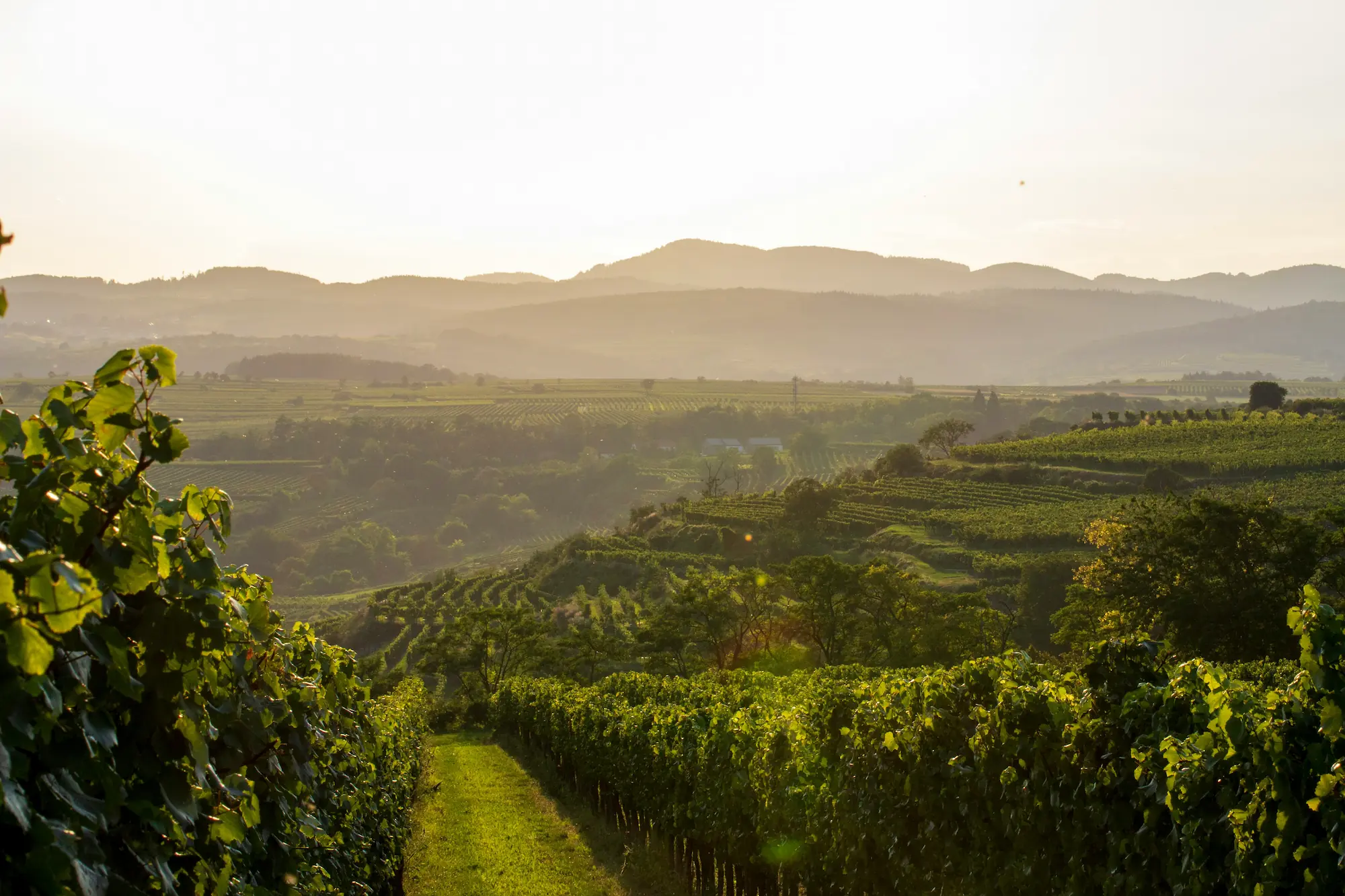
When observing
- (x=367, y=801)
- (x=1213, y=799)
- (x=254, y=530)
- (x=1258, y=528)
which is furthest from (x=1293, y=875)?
(x=254, y=530)

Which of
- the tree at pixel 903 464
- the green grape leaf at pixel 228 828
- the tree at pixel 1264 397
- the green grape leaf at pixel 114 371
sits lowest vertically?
the tree at pixel 903 464

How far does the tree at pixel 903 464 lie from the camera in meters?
109

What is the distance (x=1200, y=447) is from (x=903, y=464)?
31.6 m

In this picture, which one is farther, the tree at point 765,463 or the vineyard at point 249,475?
the tree at point 765,463

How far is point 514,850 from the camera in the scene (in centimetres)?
1775

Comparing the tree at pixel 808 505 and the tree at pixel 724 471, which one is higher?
the tree at pixel 808 505

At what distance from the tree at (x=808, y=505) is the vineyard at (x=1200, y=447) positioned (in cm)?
2220

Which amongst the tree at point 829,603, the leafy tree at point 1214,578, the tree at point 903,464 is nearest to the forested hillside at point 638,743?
the leafy tree at point 1214,578

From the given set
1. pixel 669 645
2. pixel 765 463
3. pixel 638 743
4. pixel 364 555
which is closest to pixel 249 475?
pixel 364 555

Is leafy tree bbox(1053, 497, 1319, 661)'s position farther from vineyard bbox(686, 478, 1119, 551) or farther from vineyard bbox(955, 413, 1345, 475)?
vineyard bbox(955, 413, 1345, 475)

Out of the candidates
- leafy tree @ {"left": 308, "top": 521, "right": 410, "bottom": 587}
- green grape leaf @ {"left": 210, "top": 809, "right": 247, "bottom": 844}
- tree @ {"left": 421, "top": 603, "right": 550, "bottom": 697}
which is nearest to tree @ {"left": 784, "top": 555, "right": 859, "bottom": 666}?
tree @ {"left": 421, "top": 603, "right": 550, "bottom": 697}

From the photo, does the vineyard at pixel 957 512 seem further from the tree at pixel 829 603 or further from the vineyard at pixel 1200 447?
the tree at pixel 829 603

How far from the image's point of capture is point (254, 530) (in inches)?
6737

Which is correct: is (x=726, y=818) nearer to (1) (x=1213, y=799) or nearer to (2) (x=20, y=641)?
(1) (x=1213, y=799)
